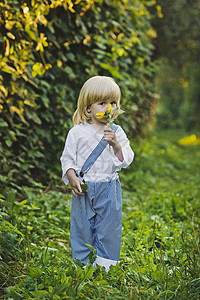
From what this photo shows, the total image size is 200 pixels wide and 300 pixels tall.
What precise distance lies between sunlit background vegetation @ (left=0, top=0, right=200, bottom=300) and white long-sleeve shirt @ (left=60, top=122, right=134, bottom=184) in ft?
2.00

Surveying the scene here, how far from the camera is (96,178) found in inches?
98.4

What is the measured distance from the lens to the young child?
248cm

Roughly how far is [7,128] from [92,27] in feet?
5.49

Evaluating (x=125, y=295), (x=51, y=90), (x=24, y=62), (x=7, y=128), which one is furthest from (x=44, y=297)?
(x=51, y=90)

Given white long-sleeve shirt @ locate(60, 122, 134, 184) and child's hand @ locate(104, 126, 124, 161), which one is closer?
child's hand @ locate(104, 126, 124, 161)

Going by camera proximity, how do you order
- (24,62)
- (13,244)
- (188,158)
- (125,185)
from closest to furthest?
1. (13,244)
2. (24,62)
3. (125,185)
4. (188,158)

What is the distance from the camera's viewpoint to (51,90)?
4.07 metres

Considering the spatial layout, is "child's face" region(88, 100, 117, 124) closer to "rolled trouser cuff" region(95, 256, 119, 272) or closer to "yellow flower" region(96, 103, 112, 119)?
"yellow flower" region(96, 103, 112, 119)

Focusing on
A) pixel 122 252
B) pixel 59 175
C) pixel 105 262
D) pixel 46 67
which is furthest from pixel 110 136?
pixel 59 175

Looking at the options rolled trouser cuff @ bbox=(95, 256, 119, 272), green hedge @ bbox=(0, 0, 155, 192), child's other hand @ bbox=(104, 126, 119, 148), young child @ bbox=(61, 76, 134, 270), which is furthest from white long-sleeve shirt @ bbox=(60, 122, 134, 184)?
green hedge @ bbox=(0, 0, 155, 192)

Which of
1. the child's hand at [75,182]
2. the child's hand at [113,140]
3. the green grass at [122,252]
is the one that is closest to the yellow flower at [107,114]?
the child's hand at [113,140]

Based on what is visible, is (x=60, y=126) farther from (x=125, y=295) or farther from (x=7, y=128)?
(x=125, y=295)

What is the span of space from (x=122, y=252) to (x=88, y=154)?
2.92ft

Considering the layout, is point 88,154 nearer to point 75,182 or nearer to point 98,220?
point 75,182
